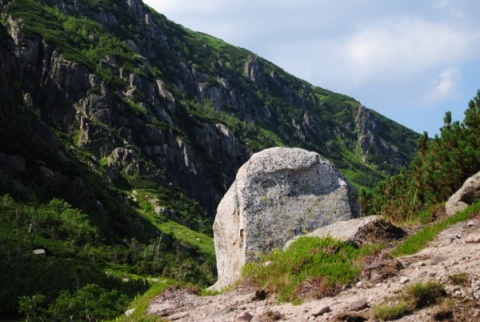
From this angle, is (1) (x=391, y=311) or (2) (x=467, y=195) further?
→ (2) (x=467, y=195)

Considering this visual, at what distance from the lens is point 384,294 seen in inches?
313

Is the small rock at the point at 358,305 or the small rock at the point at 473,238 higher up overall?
the small rock at the point at 473,238

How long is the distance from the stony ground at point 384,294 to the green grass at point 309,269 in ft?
0.72

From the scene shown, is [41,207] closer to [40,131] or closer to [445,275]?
[40,131]

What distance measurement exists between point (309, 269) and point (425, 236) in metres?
2.82

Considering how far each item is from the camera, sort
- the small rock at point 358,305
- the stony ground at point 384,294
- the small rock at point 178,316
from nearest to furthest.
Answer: the stony ground at point 384,294 < the small rock at point 358,305 < the small rock at point 178,316

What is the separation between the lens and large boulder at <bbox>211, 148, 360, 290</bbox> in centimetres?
1568

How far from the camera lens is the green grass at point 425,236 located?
10289 millimetres

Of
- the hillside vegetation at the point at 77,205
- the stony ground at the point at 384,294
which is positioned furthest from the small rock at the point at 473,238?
the hillside vegetation at the point at 77,205

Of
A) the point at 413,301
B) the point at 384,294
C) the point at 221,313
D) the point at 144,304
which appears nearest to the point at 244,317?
the point at 221,313

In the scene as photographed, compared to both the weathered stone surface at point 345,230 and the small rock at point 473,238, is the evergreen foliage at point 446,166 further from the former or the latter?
the small rock at point 473,238

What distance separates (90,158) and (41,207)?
7423cm

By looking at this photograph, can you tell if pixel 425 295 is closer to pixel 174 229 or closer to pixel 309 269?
pixel 309 269

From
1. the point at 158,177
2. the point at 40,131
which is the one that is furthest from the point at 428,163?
the point at 158,177
